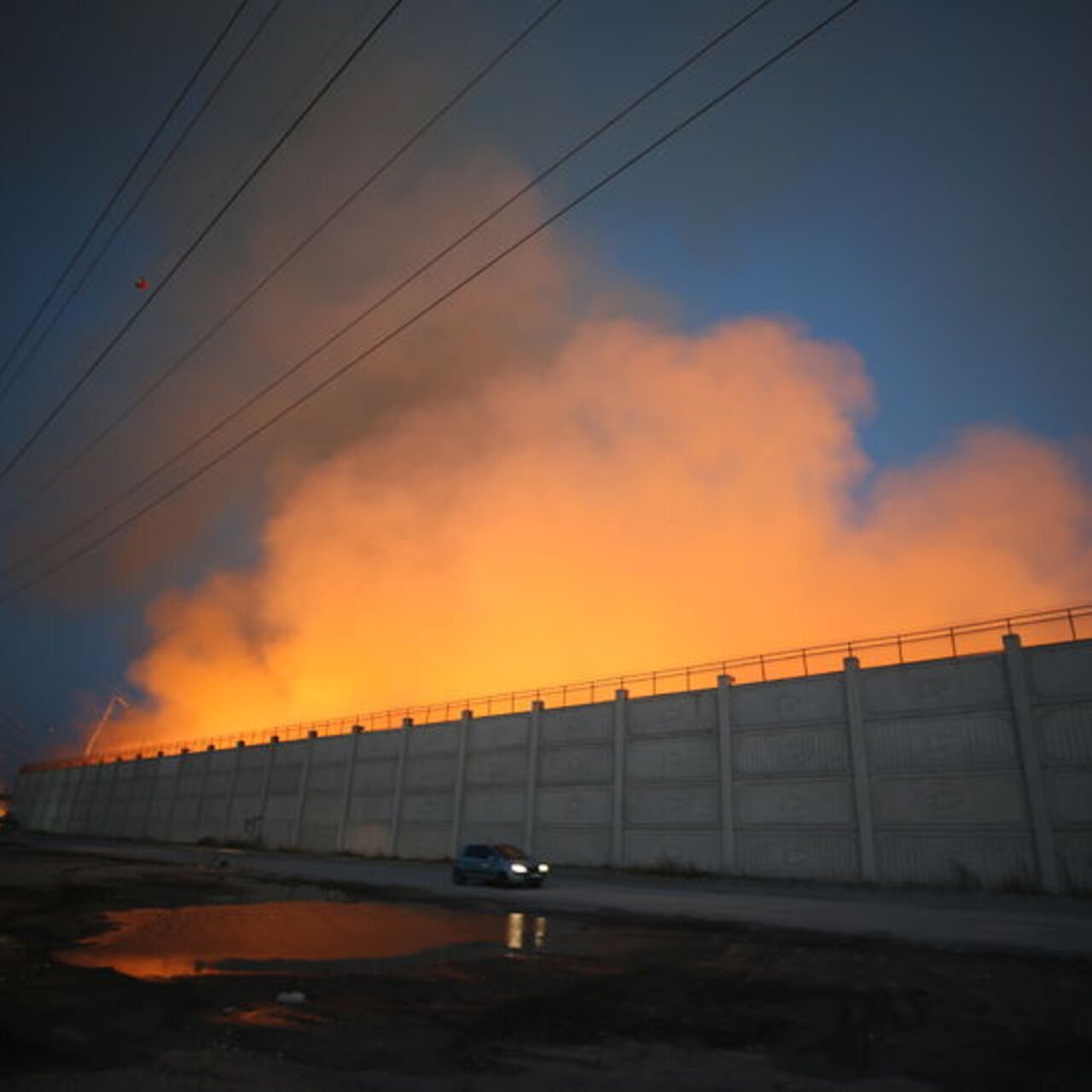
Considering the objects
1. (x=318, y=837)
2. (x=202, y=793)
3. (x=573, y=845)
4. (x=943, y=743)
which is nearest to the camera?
(x=943, y=743)

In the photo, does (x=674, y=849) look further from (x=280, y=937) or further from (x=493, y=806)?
(x=280, y=937)

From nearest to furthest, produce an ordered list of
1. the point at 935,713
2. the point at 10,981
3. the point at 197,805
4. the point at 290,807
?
the point at 10,981
the point at 935,713
the point at 290,807
the point at 197,805

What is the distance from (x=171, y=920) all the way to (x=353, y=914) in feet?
11.6

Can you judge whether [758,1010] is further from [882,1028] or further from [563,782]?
[563,782]

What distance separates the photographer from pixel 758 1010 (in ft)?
25.7

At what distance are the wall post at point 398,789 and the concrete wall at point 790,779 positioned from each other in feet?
0.31

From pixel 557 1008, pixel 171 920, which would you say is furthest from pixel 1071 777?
pixel 171 920

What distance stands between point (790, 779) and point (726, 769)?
271cm

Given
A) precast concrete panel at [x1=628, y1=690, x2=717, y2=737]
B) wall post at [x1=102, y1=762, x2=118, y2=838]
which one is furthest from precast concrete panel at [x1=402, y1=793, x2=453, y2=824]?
wall post at [x1=102, y1=762, x2=118, y2=838]

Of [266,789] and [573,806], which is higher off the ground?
[266,789]

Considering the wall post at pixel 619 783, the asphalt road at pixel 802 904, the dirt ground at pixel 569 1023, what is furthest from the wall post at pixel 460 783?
the dirt ground at pixel 569 1023

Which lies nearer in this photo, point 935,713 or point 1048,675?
point 1048,675

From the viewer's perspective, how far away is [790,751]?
1150 inches

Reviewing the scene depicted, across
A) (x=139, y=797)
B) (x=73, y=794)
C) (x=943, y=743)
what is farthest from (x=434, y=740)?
(x=73, y=794)
